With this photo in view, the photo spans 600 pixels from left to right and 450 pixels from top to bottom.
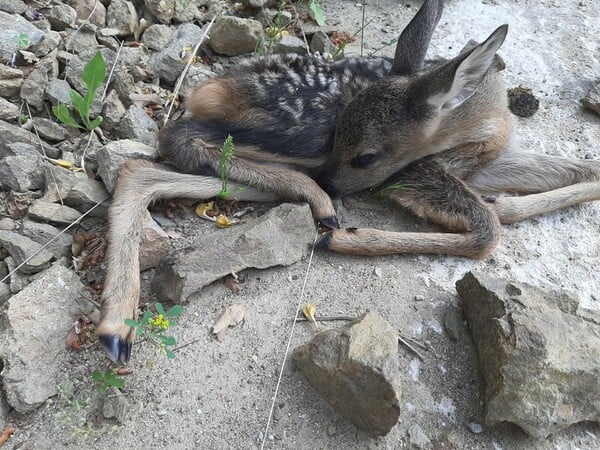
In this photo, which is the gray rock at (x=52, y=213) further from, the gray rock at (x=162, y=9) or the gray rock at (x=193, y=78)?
the gray rock at (x=162, y=9)

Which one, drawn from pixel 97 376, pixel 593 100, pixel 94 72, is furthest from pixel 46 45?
pixel 593 100

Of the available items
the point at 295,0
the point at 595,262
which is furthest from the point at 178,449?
the point at 295,0

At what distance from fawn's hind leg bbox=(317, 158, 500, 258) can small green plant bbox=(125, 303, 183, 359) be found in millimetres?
1006

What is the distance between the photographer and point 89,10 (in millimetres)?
4242

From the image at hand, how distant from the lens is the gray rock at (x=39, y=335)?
2.33 metres

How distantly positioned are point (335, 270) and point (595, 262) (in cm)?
171

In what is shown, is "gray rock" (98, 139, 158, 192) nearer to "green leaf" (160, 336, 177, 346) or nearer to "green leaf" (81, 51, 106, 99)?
"green leaf" (81, 51, 106, 99)

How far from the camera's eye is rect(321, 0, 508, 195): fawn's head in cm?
350

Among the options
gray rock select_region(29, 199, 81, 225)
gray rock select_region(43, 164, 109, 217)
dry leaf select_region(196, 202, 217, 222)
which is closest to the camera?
gray rock select_region(29, 199, 81, 225)

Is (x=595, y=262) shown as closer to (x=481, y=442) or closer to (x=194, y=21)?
(x=481, y=442)

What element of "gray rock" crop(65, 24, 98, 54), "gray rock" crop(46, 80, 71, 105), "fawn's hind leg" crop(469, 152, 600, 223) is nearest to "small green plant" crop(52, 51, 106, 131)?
"gray rock" crop(46, 80, 71, 105)

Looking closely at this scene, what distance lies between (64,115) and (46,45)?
33.2 inches

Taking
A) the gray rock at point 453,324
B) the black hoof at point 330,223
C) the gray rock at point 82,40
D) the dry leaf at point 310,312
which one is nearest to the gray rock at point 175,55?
the gray rock at point 82,40

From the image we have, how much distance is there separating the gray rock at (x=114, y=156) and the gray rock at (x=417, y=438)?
216 cm
